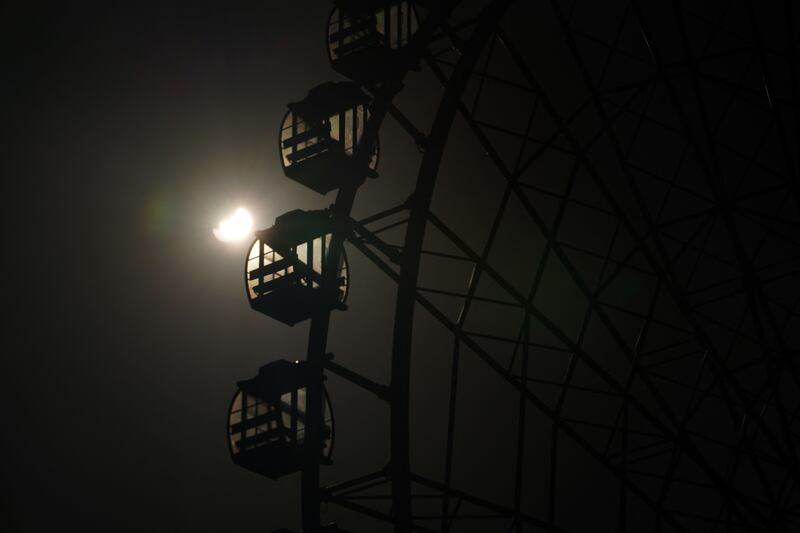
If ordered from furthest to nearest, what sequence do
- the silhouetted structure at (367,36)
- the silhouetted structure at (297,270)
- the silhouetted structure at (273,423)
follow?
the silhouetted structure at (367,36), the silhouetted structure at (297,270), the silhouetted structure at (273,423)

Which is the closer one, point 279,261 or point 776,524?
point 279,261

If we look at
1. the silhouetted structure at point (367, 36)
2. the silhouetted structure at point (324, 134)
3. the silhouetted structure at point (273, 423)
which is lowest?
the silhouetted structure at point (273, 423)

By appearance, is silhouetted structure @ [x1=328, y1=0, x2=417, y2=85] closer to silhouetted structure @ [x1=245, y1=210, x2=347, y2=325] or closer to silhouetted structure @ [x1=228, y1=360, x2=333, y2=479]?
silhouetted structure @ [x1=245, y1=210, x2=347, y2=325]

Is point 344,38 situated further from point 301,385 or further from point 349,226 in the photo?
point 301,385

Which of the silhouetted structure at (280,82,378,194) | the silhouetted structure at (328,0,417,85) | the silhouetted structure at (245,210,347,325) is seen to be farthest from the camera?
the silhouetted structure at (328,0,417,85)

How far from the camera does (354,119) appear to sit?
18.5 m

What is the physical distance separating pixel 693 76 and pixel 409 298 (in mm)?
6993

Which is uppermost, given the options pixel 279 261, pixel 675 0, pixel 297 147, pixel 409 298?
pixel 675 0

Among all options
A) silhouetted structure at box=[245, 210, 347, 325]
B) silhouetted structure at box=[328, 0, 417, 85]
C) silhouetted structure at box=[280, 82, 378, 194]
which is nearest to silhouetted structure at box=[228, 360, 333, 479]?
silhouetted structure at box=[245, 210, 347, 325]

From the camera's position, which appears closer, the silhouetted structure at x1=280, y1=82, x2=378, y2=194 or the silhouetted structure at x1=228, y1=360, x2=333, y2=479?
the silhouetted structure at x1=228, y1=360, x2=333, y2=479

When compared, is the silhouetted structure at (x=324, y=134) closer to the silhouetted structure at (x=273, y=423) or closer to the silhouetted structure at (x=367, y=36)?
the silhouetted structure at (x=367, y=36)

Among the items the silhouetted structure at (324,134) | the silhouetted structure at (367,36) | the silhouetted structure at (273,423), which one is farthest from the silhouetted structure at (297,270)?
the silhouetted structure at (367,36)

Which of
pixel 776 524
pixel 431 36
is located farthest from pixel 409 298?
pixel 776 524

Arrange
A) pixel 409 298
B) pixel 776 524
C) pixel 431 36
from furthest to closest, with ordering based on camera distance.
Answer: pixel 776 524
pixel 431 36
pixel 409 298
